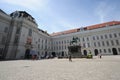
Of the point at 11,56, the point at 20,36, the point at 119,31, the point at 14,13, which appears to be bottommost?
the point at 11,56

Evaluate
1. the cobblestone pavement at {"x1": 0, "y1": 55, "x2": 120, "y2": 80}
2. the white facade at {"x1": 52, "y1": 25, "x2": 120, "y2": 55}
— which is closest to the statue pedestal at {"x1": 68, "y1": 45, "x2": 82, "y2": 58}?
the cobblestone pavement at {"x1": 0, "y1": 55, "x2": 120, "y2": 80}

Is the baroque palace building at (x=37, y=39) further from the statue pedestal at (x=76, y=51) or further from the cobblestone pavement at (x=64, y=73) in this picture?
the cobblestone pavement at (x=64, y=73)

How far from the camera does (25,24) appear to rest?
3488 centimetres

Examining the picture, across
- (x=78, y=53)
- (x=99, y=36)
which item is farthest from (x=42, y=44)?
(x=99, y=36)

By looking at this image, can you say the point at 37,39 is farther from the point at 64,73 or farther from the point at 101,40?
the point at 64,73

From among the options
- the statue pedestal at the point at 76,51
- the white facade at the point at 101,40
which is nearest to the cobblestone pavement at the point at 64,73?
the statue pedestal at the point at 76,51

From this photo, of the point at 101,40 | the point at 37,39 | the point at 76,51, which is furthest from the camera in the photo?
the point at 37,39

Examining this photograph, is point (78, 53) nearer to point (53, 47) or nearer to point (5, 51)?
point (5, 51)

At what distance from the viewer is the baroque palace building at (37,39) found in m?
30.1

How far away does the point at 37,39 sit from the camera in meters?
44.5

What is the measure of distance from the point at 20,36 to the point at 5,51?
7347 mm

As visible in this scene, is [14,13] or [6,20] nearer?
[6,20]

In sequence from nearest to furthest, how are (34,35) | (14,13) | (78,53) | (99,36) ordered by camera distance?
(78,53), (14,13), (34,35), (99,36)

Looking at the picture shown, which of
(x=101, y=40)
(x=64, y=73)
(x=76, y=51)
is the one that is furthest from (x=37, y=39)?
(x=64, y=73)
